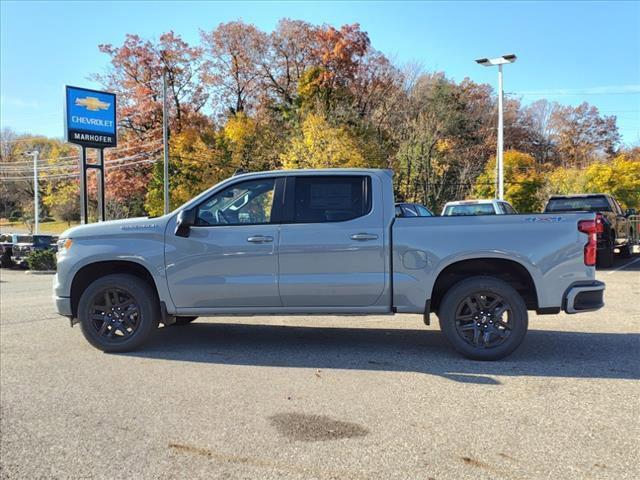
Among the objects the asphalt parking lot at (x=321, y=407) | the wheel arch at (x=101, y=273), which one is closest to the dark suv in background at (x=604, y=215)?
the asphalt parking lot at (x=321, y=407)

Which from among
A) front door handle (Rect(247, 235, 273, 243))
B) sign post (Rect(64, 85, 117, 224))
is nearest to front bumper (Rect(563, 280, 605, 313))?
front door handle (Rect(247, 235, 273, 243))

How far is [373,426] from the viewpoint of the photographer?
403cm

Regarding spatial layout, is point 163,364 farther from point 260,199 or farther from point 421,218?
point 421,218

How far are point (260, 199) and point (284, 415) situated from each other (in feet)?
8.51

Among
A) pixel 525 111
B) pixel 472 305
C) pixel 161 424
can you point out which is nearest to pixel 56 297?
pixel 161 424

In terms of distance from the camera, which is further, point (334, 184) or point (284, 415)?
point (334, 184)

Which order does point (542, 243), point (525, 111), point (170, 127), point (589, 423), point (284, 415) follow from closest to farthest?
point (589, 423) < point (284, 415) < point (542, 243) < point (170, 127) < point (525, 111)

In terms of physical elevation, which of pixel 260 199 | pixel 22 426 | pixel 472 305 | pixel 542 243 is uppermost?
pixel 260 199

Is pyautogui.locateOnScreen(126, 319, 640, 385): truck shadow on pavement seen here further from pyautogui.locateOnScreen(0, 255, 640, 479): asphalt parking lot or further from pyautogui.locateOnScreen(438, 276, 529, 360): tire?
pyautogui.locateOnScreen(438, 276, 529, 360): tire

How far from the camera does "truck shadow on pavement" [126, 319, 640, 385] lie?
5.40 metres

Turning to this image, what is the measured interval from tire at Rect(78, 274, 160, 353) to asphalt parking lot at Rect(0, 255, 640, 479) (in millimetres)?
187

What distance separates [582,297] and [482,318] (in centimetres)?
100

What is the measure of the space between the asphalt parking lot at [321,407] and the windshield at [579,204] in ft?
29.2

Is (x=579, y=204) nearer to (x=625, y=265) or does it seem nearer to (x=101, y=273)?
(x=625, y=265)
